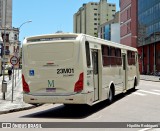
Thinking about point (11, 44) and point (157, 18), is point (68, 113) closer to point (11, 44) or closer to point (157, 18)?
point (157, 18)

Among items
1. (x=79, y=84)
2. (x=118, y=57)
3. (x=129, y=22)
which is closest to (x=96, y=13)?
(x=129, y=22)

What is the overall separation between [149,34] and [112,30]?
76.7 meters

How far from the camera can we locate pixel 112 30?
152m

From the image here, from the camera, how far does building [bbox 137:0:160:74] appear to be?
72312mm

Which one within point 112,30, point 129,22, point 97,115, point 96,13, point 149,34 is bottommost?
point 97,115

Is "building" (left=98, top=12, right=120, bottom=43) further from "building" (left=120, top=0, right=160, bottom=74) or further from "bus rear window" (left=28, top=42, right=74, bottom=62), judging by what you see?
"bus rear window" (left=28, top=42, right=74, bottom=62)

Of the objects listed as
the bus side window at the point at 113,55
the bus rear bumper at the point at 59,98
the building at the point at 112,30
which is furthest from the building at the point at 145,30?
the bus rear bumper at the point at 59,98

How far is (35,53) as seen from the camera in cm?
1388

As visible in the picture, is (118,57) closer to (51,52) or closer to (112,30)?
(51,52)

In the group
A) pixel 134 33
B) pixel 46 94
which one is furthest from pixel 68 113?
pixel 134 33

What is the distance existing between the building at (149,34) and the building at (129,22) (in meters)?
2.66

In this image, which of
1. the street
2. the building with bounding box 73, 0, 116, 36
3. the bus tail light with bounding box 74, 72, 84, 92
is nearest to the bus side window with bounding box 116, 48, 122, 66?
the street

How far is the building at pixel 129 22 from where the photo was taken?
286ft

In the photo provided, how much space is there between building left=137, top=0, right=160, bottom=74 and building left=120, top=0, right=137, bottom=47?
266 cm
